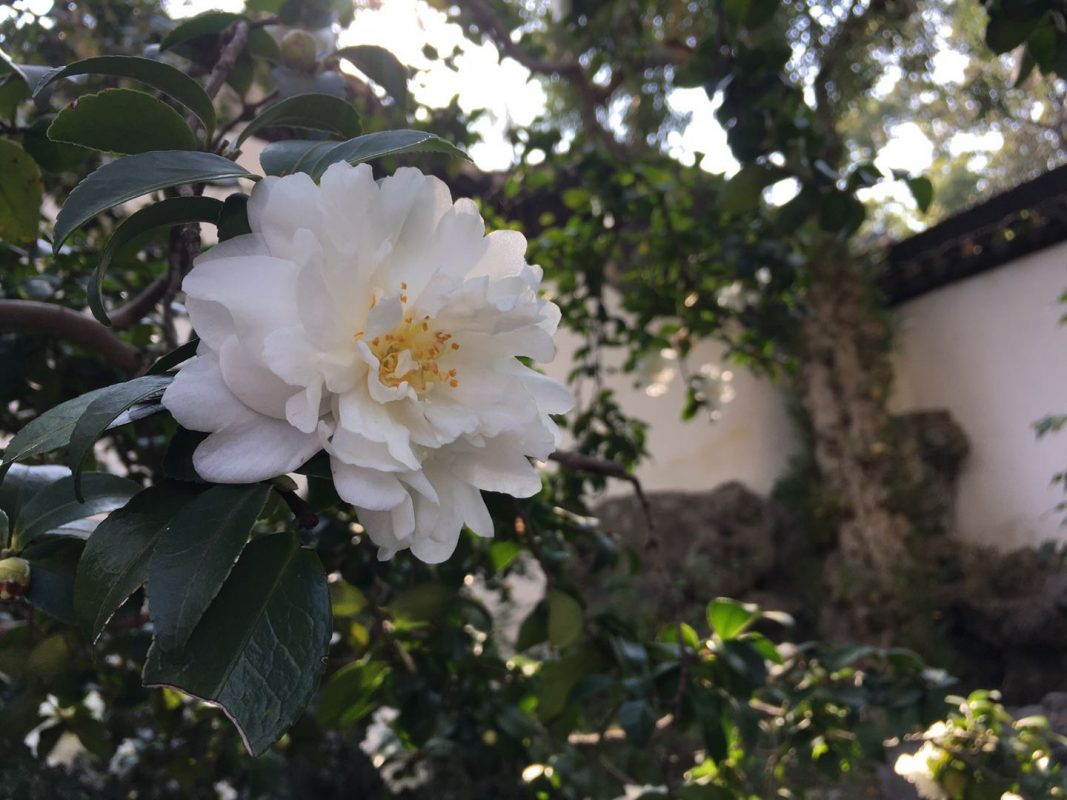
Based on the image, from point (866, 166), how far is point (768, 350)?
1012 millimetres

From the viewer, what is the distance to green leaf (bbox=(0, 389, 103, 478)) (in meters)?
0.40

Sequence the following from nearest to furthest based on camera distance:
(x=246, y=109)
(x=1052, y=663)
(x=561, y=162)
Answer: (x=246, y=109) → (x=561, y=162) → (x=1052, y=663)

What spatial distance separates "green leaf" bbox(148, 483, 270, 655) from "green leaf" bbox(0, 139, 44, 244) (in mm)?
486

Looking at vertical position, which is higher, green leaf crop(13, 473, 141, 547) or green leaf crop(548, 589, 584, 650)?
green leaf crop(13, 473, 141, 547)

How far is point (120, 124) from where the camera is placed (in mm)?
505

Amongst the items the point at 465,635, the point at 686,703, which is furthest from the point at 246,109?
the point at 686,703

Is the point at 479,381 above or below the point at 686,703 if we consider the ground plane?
above

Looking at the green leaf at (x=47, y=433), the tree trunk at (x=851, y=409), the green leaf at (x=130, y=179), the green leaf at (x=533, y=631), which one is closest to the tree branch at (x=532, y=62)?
the green leaf at (x=533, y=631)

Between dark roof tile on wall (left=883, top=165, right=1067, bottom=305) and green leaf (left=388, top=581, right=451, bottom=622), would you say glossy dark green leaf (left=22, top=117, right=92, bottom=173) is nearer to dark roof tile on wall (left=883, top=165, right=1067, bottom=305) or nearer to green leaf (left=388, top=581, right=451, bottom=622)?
green leaf (left=388, top=581, right=451, bottom=622)

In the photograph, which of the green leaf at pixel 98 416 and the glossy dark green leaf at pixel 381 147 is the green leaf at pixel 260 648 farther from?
the glossy dark green leaf at pixel 381 147

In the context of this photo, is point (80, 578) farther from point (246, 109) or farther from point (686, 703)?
point (686, 703)

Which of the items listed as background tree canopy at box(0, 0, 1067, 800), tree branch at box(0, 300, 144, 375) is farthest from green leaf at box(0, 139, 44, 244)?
tree branch at box(0, 300, 144, 375)

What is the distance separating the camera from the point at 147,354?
0.78m

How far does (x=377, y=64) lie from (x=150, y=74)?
0.38 m
